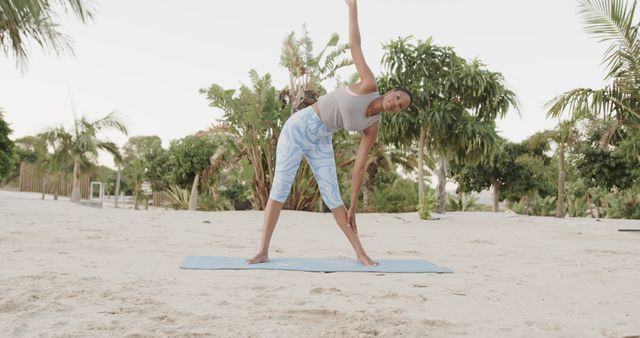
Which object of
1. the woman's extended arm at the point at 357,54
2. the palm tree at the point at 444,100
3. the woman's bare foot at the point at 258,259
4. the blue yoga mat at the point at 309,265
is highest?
the palm tree at the point at 444,100

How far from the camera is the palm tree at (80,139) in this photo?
19.1 metres

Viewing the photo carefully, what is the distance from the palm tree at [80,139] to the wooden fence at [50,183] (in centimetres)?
628

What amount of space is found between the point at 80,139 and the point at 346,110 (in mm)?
16907

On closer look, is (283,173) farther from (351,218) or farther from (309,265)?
(309,265)

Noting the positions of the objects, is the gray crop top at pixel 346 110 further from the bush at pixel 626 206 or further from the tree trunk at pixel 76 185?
the bush at pixel 626 206

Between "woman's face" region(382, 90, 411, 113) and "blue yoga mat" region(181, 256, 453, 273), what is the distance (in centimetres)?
122

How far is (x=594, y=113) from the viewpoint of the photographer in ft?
33.6

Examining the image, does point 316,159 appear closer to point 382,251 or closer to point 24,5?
point 382,251

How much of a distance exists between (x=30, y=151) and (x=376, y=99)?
36.1 m

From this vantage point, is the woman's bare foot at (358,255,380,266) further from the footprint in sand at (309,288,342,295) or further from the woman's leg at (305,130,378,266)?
the footprint in sand at (309,288,342,295)

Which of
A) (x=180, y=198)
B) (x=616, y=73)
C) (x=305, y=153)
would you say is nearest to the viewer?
(x=305, y=153)

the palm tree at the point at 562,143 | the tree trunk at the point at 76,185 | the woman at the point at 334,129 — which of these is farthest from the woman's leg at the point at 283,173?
the tree trunk at the point at 76,185

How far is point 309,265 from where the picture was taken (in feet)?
14.6

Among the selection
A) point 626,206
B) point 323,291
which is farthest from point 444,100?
point 626,206
